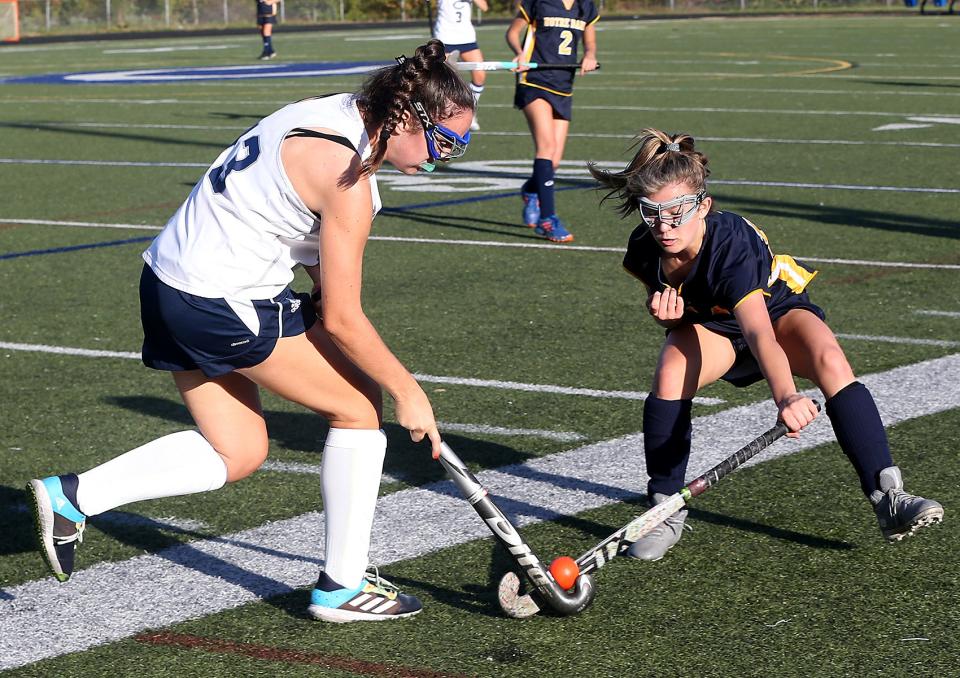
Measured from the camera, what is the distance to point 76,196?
12.6m

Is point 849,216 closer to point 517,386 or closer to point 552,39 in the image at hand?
point 552,39

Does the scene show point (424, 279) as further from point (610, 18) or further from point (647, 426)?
point (610, 18)

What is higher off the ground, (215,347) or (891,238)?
(215,347)

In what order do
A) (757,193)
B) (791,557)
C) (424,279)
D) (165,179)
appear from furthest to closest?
(165,179)
(757,193)
(424,279)
(791,557)

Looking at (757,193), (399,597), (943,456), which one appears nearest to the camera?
(399,597)

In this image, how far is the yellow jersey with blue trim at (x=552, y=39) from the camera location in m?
9.96

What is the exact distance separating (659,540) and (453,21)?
482 inches

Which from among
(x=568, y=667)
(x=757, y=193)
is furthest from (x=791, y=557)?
(x=757, y=193)

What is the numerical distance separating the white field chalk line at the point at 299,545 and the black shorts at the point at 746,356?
0.42 metres

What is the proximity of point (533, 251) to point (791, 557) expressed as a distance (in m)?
5.45

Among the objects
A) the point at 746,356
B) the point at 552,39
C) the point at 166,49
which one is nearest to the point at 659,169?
the point at 746,356

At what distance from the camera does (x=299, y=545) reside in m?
4.61

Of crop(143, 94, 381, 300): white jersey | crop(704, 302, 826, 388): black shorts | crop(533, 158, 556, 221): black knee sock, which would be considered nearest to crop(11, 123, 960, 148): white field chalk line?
crop(533, 158, 556, 221): black knee sock

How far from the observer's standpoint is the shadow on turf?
1017cm
